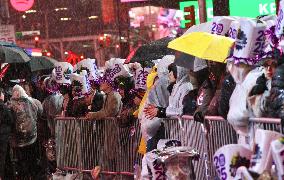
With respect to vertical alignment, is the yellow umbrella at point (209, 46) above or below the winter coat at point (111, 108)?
above

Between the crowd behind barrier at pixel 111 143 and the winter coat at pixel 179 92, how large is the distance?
0.42 feet

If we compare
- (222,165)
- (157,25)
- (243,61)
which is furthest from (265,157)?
(157,25)

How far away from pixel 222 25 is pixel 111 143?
3.64 meters

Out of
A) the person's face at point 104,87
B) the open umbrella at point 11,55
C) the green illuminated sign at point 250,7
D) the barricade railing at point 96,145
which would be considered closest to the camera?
the barricade railing at point 96,145

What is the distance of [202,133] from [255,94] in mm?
1694

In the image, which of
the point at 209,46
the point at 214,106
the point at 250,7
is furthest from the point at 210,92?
the point at 250,7

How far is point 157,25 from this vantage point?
56500 mm

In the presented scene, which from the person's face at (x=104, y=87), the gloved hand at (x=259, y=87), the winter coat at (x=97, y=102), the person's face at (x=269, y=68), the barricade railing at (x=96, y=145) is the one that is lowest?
A: the barricade railing at (x=96, y=145)

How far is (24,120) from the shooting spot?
39.0ft

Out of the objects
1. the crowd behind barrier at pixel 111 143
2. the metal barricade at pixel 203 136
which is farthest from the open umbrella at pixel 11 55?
the metal barricade at pixel 203 136

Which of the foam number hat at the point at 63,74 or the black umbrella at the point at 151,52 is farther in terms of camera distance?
the foam number hat at the point at 63,74

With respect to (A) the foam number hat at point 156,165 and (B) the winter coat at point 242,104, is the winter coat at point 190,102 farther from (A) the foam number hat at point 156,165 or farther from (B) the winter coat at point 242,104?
(B) the winter coat at point 242,104

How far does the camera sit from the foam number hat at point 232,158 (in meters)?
6.00

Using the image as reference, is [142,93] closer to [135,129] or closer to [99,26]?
[135,129]
